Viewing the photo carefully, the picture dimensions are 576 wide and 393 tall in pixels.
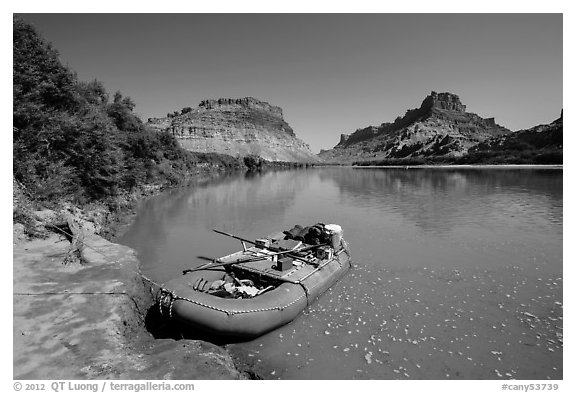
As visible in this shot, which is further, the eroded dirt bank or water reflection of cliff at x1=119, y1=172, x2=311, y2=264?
water reflection of cliff at x1=119, y1=172, x2=311, y2=264

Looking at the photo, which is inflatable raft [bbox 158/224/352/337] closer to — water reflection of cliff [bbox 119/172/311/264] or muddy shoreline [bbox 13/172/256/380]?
muddy shoreline [bbox 13/172/256/380]

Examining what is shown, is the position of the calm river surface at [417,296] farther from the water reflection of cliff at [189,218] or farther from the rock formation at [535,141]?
the rock formation at [535,141]

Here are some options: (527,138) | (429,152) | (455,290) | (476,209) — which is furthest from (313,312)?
(429,152)

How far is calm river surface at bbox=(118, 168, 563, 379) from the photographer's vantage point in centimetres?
732

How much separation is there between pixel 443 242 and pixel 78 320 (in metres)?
16.6

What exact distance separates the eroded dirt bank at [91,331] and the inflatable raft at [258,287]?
701 mm

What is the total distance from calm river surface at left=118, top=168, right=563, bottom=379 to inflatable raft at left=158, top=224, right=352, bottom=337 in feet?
1.93

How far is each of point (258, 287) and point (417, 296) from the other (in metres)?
5.47

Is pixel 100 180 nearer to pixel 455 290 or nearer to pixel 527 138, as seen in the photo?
pixel 455 290

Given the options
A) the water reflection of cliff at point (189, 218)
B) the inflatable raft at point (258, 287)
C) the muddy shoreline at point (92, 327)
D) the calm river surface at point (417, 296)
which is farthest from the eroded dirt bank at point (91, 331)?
the water reflection of cliff at point (189, 218)

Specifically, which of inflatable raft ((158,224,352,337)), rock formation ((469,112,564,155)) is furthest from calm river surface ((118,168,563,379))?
Answer: rock formation ((469,112,564,155))

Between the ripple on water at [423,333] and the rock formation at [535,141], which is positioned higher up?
the rock formation at [535,141]

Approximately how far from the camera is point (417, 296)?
1073 centimetres

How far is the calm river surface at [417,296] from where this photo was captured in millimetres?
7320
